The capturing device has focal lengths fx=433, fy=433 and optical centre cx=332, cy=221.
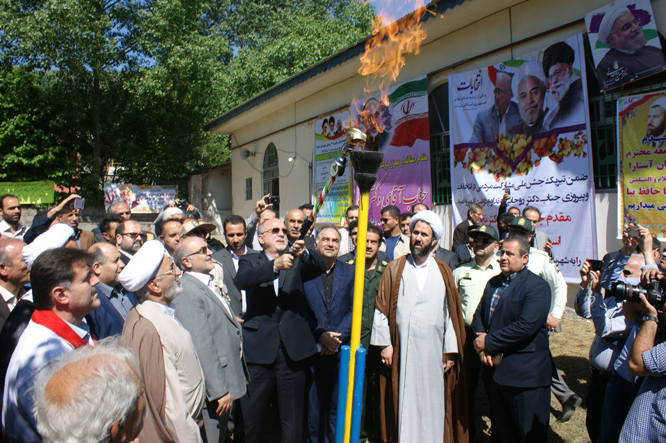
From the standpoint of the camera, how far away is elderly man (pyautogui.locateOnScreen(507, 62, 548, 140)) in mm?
6672

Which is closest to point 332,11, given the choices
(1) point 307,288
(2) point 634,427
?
(1) point 307,288

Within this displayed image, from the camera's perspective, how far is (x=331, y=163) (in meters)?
11.5

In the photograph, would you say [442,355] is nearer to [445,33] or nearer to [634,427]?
[634,427]

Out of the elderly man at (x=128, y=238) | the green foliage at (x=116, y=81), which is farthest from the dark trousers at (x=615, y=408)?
the green foliage at (x=116, y=81)

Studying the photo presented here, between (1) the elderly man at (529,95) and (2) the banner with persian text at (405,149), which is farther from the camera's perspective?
(2) the banner with persian text at (405,149)

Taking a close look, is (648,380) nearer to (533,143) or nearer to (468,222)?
(468,222)

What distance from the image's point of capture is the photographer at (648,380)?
203 cm

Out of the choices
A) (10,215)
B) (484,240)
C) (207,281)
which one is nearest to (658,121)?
(484,240)

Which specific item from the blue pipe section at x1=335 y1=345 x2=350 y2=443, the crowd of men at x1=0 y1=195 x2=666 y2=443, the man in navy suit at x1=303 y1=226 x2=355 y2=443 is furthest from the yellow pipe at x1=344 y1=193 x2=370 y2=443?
the man in navy suit at x1=303 y1=226 x2=355 y2=443

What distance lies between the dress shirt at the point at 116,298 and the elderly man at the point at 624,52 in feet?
21.0

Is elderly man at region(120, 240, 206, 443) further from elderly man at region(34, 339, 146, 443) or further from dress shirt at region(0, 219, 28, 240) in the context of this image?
dress shirt at region(0, 219, 28, 240)

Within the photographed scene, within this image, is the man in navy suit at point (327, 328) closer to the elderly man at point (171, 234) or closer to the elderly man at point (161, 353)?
the elderly man at point (161, 353)

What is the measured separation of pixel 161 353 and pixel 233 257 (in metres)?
2.28

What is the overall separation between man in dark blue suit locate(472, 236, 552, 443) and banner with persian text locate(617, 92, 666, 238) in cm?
327
